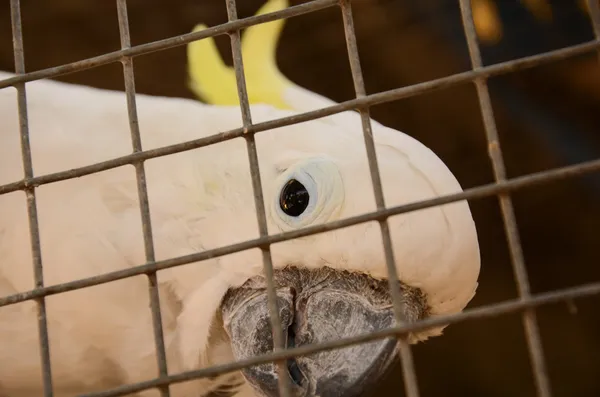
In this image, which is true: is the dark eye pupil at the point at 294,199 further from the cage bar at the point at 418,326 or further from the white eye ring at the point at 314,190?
the cage bar at the point at 418,326

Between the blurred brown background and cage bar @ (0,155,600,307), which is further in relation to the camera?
the blurred brown background

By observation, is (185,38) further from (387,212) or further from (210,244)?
(210,244)

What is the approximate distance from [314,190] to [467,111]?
1680 millimetres

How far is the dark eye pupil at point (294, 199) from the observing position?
1481 millimetres

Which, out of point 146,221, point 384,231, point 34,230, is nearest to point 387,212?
point 384,231

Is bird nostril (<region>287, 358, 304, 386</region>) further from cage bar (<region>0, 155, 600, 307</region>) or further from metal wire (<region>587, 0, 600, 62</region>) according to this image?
metal wire (<region>587, 0, 600, 62</region>)

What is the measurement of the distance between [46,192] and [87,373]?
39 centimetres

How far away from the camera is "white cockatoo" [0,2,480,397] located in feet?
4.65

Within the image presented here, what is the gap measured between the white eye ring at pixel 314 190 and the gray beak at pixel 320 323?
0.10 m

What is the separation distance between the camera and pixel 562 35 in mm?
2709

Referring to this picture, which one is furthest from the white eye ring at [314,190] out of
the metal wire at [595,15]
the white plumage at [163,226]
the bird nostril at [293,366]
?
the metal wire at [595,15]

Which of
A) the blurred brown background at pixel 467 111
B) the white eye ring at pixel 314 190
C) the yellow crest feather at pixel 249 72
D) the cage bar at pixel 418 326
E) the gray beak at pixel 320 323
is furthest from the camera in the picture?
the blurred brown background at pixel 467 111

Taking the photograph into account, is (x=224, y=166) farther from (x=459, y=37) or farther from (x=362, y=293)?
(x=459, y=37)

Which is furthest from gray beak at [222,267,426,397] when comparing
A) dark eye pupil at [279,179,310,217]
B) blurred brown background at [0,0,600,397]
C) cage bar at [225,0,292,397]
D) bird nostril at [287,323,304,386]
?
blurred brown background at [0,0,600,397]
